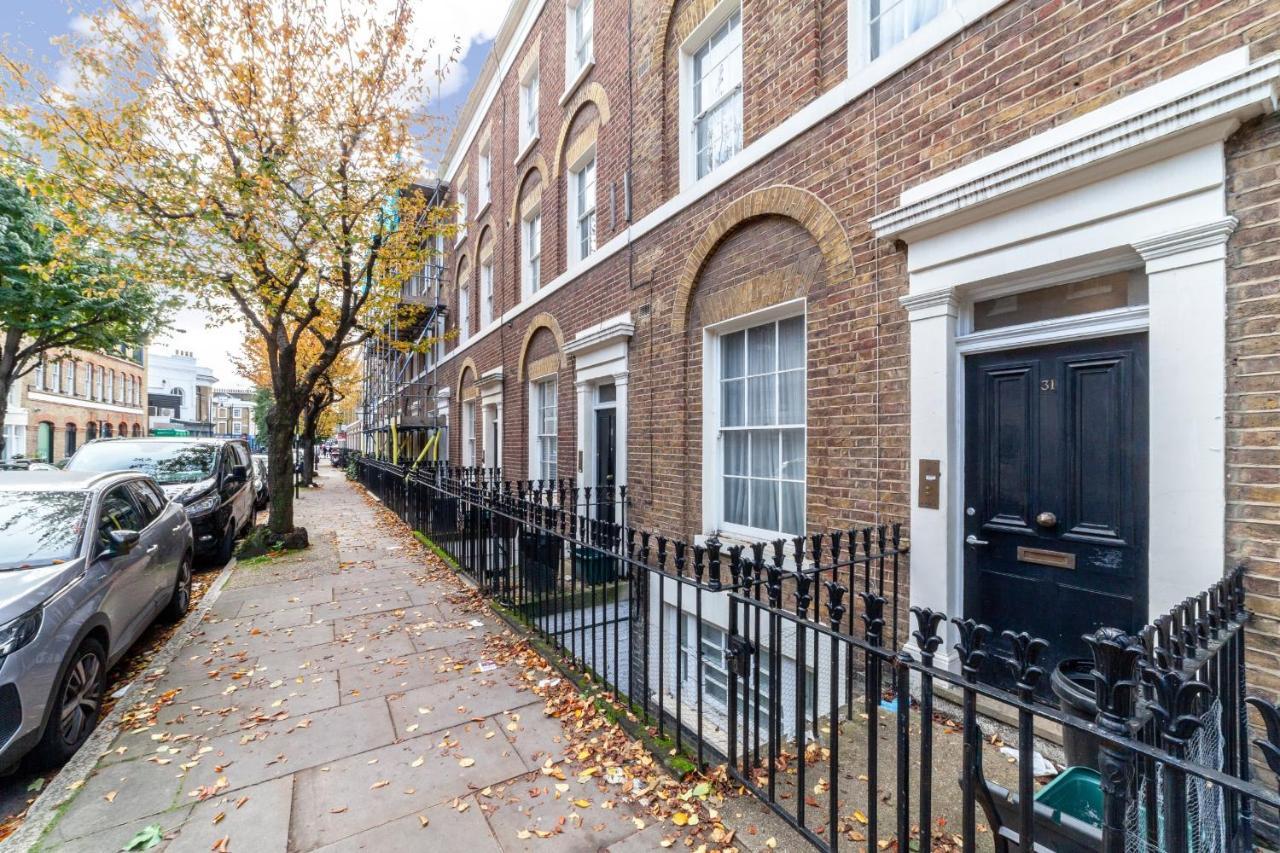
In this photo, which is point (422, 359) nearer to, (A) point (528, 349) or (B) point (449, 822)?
(A) point (528, 349)

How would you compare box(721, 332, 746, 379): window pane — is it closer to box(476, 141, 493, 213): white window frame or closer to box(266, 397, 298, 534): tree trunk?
box(266, 397, 298, 534): tree trunk

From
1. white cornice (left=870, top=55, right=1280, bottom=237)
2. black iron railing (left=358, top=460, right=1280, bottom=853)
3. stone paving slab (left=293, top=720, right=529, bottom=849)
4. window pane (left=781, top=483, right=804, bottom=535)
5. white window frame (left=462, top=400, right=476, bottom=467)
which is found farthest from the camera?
white window frame (left=462, top=400, right=476, bottom=467)

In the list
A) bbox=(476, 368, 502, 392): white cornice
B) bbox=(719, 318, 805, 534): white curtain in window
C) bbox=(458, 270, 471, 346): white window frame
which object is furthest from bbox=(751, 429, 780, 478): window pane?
bbox=(458, 270, 471, 346): white window frame

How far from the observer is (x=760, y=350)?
5.47 meters

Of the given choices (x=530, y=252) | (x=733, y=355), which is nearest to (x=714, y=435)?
(x=733, y=355)

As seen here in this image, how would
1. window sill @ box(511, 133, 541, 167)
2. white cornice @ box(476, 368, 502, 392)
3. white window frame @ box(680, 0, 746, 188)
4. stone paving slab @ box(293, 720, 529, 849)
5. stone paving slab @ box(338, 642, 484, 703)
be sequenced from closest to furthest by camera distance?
stone paving slab @ box(293, 720, 529, 849), stone paving slab @ box(338, 642, 484, 703), white window frame @ box(680, 0, 746, 188), window sill @ box(511, 133, 541, 167), white cornice @ box(476, 368, 502, 392)

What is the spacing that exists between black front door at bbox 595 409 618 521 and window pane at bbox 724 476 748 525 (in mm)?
2362

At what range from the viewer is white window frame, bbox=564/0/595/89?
880cm

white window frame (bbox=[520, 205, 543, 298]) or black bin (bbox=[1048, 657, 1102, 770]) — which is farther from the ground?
white window frame (bbox=[520, 205, 543, 298])

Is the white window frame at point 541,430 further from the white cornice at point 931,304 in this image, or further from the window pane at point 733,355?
the white cornice at point 931,304

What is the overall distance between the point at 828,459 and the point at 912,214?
1883mm

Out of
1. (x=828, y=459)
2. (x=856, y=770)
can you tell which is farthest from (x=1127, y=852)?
(x=828, y=459)

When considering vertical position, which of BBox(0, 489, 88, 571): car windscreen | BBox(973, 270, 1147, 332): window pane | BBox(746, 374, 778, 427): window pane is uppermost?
BBox(973, 270, 1147, 332): window pane

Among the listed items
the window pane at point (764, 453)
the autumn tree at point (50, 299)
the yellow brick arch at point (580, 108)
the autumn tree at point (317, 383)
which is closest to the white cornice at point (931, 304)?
the window pane at point (764, 453)
